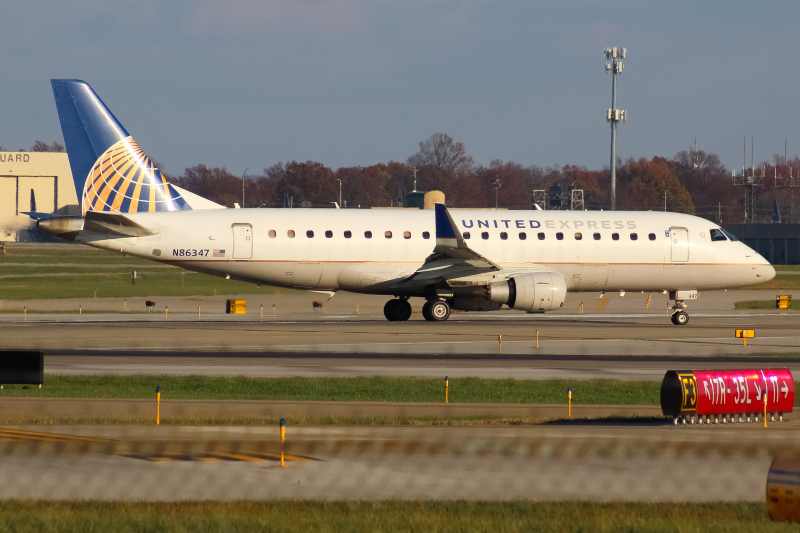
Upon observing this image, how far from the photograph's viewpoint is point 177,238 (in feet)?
121

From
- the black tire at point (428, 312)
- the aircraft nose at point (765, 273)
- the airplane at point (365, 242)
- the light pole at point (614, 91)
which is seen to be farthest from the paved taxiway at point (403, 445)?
the light pole at point (614, 91)

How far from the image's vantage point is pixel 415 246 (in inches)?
1535

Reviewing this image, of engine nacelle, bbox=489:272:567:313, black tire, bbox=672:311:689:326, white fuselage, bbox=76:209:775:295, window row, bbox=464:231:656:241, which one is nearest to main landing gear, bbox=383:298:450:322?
white fuselage, bbox=76:209:775:295

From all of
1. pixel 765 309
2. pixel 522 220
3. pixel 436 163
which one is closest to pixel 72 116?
pixel 522 220

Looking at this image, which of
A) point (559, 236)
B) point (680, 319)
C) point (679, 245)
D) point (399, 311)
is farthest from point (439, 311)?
point (679, 245)

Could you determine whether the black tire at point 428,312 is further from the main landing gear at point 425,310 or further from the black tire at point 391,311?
the black tire at point 391,311

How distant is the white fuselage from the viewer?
1470 inches

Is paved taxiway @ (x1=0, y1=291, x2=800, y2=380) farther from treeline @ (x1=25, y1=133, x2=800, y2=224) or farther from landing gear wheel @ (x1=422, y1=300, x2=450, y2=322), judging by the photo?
treeline @ (x1=25, y1=133, x2=800, y2=224)

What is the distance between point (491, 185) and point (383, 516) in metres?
140

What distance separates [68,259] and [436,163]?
65836mm

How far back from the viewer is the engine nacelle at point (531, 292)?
37.2m

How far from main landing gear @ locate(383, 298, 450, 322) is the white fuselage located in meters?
1.33

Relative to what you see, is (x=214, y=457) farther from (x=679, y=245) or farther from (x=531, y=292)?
(x=679, y=245)

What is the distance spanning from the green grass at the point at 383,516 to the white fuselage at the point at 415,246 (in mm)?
26482
